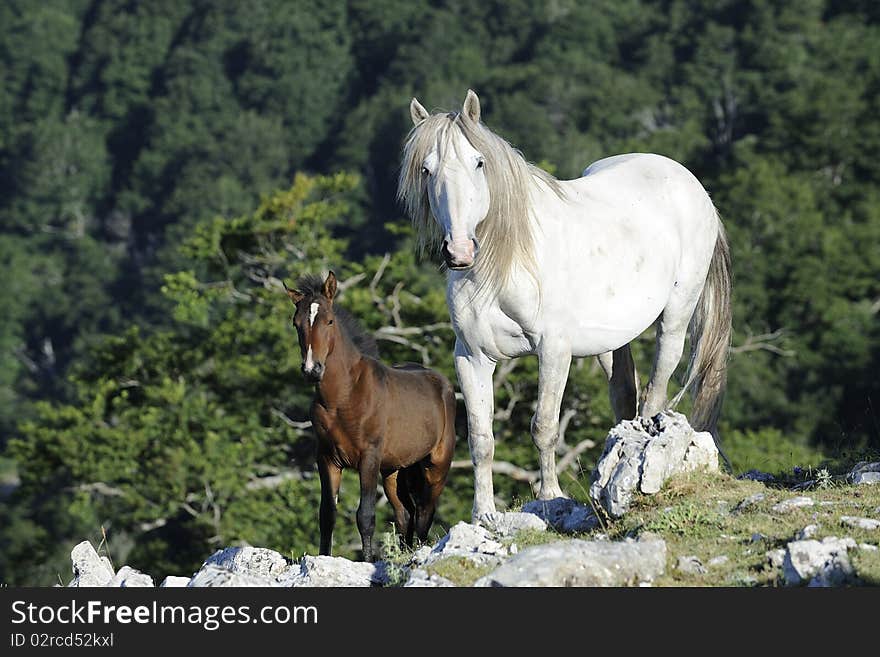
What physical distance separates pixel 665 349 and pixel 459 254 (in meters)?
2.61

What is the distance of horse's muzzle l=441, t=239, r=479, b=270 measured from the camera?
827cm

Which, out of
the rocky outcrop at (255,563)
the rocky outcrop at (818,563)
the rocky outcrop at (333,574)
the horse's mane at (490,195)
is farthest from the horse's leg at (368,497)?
the rocky outcrop at (818,563)

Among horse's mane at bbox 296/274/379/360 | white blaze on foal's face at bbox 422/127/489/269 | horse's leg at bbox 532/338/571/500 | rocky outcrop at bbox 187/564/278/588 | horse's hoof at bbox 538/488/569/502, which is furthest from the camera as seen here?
horse's hoof at bbox 538/488/569/502

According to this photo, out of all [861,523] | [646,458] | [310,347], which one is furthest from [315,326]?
[861,523]

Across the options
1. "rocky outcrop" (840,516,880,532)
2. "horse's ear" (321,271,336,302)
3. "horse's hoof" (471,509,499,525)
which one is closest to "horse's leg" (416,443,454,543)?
"horse's hoof" (471,509,499,525)

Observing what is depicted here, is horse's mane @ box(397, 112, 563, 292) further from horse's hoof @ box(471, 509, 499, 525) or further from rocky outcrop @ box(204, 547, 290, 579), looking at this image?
rocky outcrop @ box(204, 547, 290, 579)

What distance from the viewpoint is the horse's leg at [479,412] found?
30.1 ft

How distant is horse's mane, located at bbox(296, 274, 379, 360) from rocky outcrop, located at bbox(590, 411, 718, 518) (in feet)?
5.12

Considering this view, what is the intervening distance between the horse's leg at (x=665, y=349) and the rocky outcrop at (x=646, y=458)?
1177 mm

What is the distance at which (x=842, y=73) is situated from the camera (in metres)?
75.9

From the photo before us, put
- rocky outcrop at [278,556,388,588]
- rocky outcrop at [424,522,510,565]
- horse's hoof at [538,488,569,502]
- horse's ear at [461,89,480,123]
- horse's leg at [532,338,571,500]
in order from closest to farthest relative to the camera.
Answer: rocky outcrop at [424,522,510,565] < rocky outcrop at [278,556,388,588] < horse's ear at [461,89,480,123] < horse's leg at [532,338,571,500] < horse's hoof at [538,488,569,502]

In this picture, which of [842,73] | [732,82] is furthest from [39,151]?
[842,73]

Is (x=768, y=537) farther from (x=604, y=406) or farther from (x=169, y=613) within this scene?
(x=604, y=406)

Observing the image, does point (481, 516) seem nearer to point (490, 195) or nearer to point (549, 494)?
point (549, 494)
